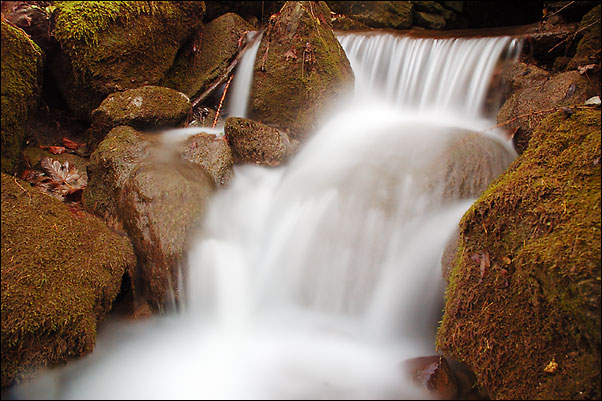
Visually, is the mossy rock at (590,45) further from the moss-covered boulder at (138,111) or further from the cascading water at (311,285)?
the moss-covered boulder at (138,111)

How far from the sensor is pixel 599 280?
5.32 feet

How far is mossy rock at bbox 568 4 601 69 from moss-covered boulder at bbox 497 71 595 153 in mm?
328

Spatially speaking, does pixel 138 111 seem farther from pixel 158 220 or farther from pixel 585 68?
pixel 585 68

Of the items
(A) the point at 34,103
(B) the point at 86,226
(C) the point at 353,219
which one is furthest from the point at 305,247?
(A) the point at 34,103

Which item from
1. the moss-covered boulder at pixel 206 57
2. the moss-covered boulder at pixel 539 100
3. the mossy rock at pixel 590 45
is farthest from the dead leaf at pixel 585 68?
the moss-covered boulder at pixel 206 57

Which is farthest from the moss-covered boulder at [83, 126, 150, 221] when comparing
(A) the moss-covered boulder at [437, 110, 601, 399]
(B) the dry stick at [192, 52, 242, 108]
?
(A) the moss-covered boulder at [437, 110, 601, 399]

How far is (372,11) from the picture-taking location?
834 centimetres

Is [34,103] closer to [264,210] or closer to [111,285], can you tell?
[111,285]

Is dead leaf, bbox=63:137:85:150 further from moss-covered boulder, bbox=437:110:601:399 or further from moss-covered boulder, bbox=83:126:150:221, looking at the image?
moss-covered boulder, bbox=437:110:601:399

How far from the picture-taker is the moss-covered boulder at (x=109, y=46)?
13.3 ft

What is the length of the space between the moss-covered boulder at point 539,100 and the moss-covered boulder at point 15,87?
14.8 ft

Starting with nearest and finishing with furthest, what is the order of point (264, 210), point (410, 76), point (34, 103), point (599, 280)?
point (599, 280)
point (34, 103)
point (264, 210)
point (410, 76)

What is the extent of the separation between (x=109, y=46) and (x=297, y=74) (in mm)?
2222

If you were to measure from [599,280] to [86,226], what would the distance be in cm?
319
